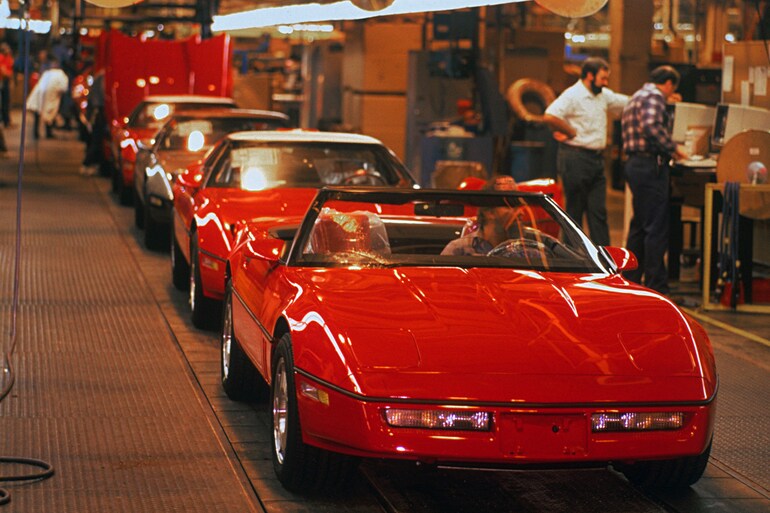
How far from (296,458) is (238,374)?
2066 millimetres

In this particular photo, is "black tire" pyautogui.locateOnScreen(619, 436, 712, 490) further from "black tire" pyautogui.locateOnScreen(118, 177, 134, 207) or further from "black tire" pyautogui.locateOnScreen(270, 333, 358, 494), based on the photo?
→ "black tire" pyautogui.locateOnScreen(118, 177, 134, 207)

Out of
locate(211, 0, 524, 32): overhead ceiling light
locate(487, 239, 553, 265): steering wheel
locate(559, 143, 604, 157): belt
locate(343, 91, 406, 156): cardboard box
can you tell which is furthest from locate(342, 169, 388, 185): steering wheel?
locate(343, 91, 406, 156): cardboard box

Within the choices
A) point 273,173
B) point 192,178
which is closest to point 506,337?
point 273,173

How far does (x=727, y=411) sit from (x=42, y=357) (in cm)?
432

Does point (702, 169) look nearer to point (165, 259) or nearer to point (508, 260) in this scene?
point (165, 259)

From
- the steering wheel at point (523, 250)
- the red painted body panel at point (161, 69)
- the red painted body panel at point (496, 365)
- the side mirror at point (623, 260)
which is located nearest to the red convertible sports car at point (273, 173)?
the steering wheel at point (523, 250)

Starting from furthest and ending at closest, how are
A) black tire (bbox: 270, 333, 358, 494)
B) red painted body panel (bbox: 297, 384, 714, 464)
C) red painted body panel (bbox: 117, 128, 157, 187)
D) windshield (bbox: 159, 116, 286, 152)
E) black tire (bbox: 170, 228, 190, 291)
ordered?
red painted body panel (bbox: 117, 128, 157, 187), windshield (bbox: 159, 116, 286, 152), black tire (bbox: 170, 228, 190, 291), black tire (bbox: 270, 333, 358, 494), red painted body panel (bbox: 297, 384, 714, 464)

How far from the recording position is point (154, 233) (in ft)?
47.6

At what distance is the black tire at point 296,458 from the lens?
5.76 meters

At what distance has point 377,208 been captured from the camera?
26.2 ft

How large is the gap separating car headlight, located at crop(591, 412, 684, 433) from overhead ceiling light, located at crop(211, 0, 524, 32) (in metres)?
6.91

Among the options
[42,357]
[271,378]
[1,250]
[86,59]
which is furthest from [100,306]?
[86,59]

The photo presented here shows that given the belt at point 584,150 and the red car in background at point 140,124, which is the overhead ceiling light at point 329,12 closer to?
the belt at point 584,150

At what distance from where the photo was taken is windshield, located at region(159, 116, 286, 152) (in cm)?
1506
